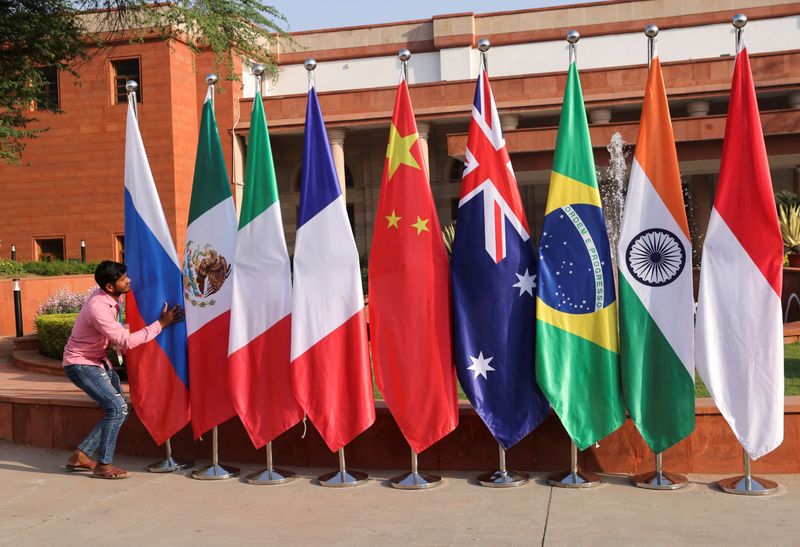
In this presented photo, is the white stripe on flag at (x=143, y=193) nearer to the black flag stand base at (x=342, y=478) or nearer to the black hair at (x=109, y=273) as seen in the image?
the black hair at (x=109, y=273)

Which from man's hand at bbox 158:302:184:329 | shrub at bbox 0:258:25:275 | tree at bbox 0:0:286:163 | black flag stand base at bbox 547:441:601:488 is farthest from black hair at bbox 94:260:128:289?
Answer: shrub at bbox 0:258:25:275

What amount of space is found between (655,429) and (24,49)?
37.2 feet

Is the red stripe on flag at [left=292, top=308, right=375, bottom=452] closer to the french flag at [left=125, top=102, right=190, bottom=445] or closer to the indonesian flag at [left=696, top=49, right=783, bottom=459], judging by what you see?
the french flag at [left=125, top=102, right=190, bottom=445]

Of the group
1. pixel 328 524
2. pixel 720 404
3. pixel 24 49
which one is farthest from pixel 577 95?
pixel 24 49

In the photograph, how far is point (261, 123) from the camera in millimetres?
6281

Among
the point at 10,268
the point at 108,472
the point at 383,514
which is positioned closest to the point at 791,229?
the point at 383,514

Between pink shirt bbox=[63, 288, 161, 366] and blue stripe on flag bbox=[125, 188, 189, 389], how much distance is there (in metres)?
0.21

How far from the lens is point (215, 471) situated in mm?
6344

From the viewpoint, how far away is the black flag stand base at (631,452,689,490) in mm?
5547

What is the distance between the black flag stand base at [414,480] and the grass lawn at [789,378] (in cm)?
132

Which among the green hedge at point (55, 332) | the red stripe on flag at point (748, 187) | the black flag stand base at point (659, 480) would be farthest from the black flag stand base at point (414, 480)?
the green hedge at point (55, 332)

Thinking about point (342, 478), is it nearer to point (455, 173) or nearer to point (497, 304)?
point (497, 304)

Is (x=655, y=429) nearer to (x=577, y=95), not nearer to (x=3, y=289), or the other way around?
(x=577, y=95)

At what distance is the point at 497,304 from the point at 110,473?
300 centimetres
